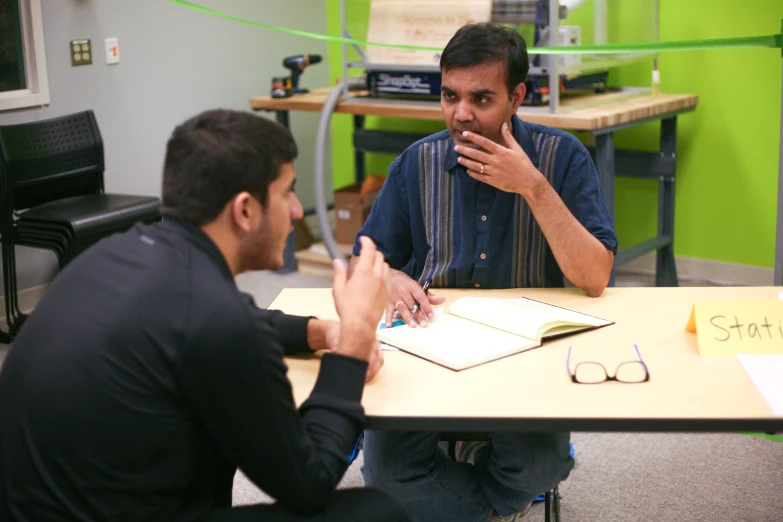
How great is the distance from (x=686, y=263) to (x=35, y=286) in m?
2.91

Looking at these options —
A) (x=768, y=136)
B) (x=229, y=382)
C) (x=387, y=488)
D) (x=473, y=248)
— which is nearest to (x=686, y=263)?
(x=768, y=136)

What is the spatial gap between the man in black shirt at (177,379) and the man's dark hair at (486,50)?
793mm

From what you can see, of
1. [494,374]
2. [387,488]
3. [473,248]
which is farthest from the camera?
[473,248]

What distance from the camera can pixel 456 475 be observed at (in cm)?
178

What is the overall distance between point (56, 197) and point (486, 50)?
7.80 feet

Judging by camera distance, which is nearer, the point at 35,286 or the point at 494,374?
the point at 494,374

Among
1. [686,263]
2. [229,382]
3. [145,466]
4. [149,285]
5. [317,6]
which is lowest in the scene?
[686,263]

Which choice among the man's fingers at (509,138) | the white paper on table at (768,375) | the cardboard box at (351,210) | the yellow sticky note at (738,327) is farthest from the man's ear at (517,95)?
the cardboard box at (351,210)

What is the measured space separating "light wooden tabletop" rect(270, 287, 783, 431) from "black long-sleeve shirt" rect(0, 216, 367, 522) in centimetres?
21

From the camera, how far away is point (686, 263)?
13.6 feet

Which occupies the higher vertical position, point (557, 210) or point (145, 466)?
point (557, 210)

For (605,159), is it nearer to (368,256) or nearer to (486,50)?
(486,50)

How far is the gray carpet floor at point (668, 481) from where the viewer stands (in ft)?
7.28

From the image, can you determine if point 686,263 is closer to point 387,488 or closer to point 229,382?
point 387,488
